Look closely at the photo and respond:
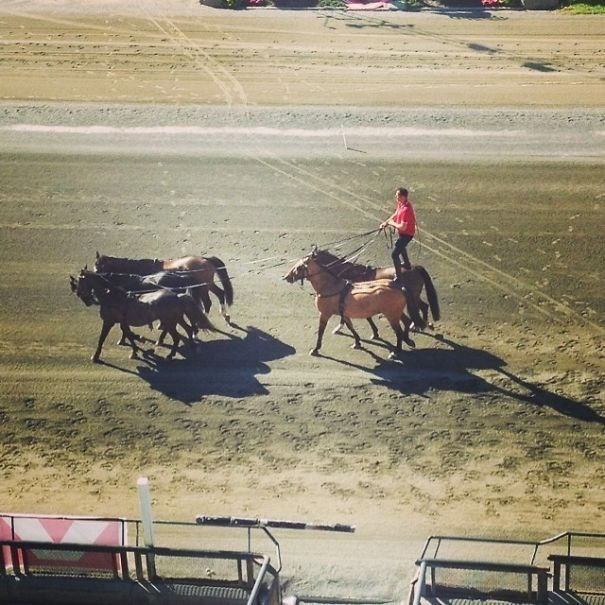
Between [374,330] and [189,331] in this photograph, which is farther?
[374,330]

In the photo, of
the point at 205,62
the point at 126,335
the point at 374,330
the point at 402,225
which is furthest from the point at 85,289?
the point at 205,62

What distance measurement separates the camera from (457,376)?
15.3m

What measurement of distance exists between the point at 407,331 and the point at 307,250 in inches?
130

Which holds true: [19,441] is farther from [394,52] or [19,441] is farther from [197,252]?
[394,52]

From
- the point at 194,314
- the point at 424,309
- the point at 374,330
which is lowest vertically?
the point at 374,330

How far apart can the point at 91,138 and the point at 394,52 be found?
8.76m

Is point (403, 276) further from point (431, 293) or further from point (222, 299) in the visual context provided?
point (222, 299)

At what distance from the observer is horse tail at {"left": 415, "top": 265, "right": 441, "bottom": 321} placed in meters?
16.0

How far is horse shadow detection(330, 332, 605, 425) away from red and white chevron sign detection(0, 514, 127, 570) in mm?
5356

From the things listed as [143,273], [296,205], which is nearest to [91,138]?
[296,205]

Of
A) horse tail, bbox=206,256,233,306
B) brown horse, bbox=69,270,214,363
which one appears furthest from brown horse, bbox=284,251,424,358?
brown horse, bbox=69,270,214,363

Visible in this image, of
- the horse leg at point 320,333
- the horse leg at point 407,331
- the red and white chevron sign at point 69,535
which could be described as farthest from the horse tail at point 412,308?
the red and white chevron sign at point 69,535

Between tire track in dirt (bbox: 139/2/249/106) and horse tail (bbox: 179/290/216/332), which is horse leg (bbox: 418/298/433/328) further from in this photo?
tire track in dirt (bbox: 139/2/249/106)

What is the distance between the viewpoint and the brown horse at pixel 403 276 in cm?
1600
